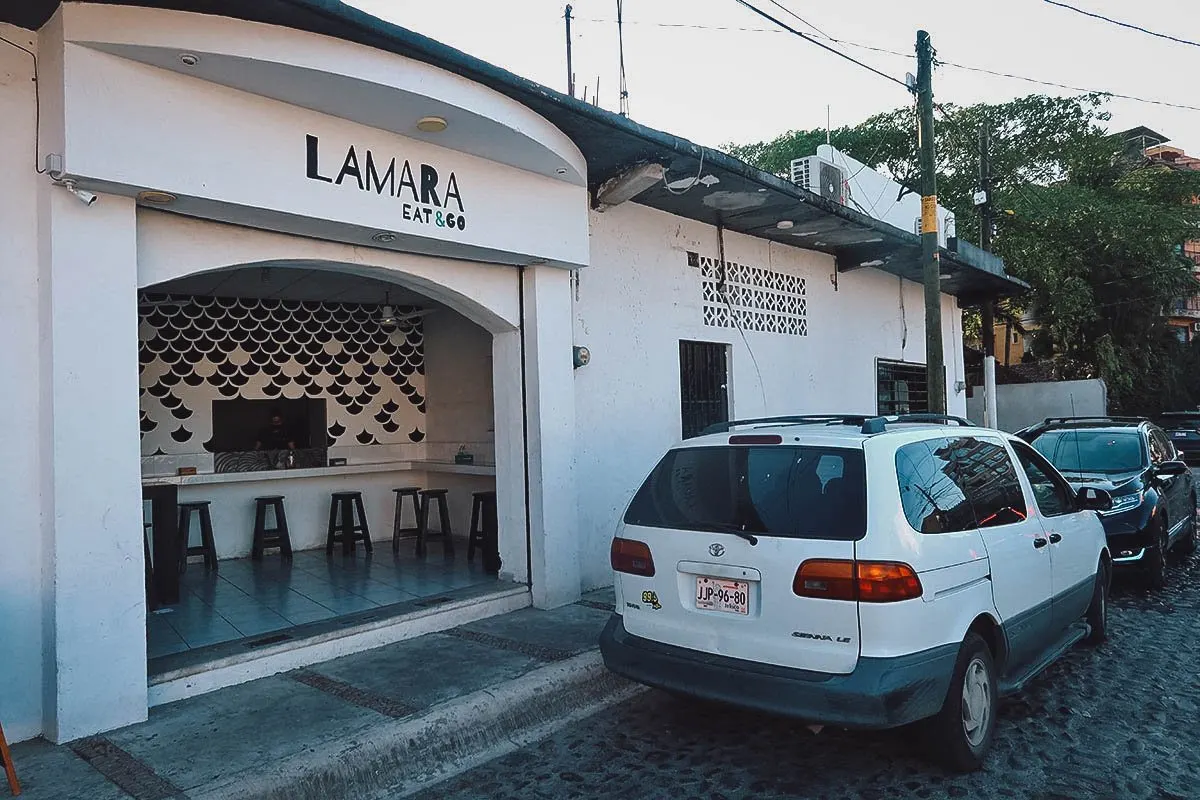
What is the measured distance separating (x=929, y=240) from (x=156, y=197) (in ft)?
27.8

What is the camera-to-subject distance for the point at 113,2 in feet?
13.4

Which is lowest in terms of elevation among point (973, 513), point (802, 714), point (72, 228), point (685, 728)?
point (685, 728)

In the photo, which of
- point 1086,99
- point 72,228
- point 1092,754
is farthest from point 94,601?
point 1086,99

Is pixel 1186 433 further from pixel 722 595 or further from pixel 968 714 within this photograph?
pixel 722 595

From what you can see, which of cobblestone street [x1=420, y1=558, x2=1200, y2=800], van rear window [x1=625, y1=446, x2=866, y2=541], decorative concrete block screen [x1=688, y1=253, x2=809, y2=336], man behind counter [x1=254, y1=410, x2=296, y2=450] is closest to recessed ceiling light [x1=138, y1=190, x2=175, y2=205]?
van rear window [x1=625, y1=446, x2=866, y2=541]

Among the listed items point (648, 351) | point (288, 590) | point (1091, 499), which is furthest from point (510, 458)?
point (1091, 499)

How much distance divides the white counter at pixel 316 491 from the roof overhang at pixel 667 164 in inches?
143

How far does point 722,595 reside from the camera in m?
3.95

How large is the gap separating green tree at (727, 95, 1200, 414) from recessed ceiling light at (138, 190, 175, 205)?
22.3 metres

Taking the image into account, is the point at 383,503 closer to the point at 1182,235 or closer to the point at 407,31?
the point at 407,31

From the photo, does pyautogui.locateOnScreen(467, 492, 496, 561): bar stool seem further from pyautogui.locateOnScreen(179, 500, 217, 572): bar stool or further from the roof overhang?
the roof overhang

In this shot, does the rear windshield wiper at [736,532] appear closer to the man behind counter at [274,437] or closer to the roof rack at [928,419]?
the roof rack at [928,419]

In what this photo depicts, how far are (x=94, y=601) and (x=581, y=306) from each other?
15.3 feet

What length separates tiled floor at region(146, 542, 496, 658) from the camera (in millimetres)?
5773
